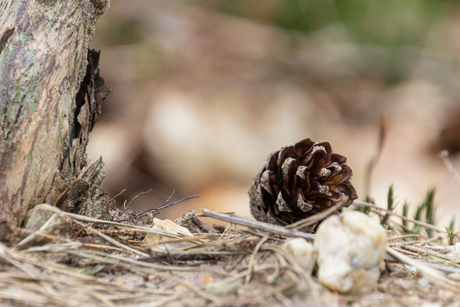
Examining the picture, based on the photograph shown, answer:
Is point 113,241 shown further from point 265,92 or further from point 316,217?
point 265,92

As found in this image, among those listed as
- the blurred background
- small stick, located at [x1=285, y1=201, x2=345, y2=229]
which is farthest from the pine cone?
the blurred background

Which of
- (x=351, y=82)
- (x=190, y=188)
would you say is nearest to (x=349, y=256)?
(x=190, y=188)

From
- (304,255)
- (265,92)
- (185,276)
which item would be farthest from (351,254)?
(265,92)

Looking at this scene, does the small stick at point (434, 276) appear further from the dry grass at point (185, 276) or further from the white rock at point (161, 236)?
the white rock at point (161, 236)

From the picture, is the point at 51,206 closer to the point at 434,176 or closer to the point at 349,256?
the point at 349,256

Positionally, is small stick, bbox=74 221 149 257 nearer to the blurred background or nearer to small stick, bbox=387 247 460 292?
small stick, bbox=387 247 460 292

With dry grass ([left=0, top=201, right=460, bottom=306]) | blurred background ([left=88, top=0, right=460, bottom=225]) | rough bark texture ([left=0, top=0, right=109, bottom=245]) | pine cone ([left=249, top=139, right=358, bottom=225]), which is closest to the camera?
dry grass ([left=0, top=201, right=460, bottom=306])
